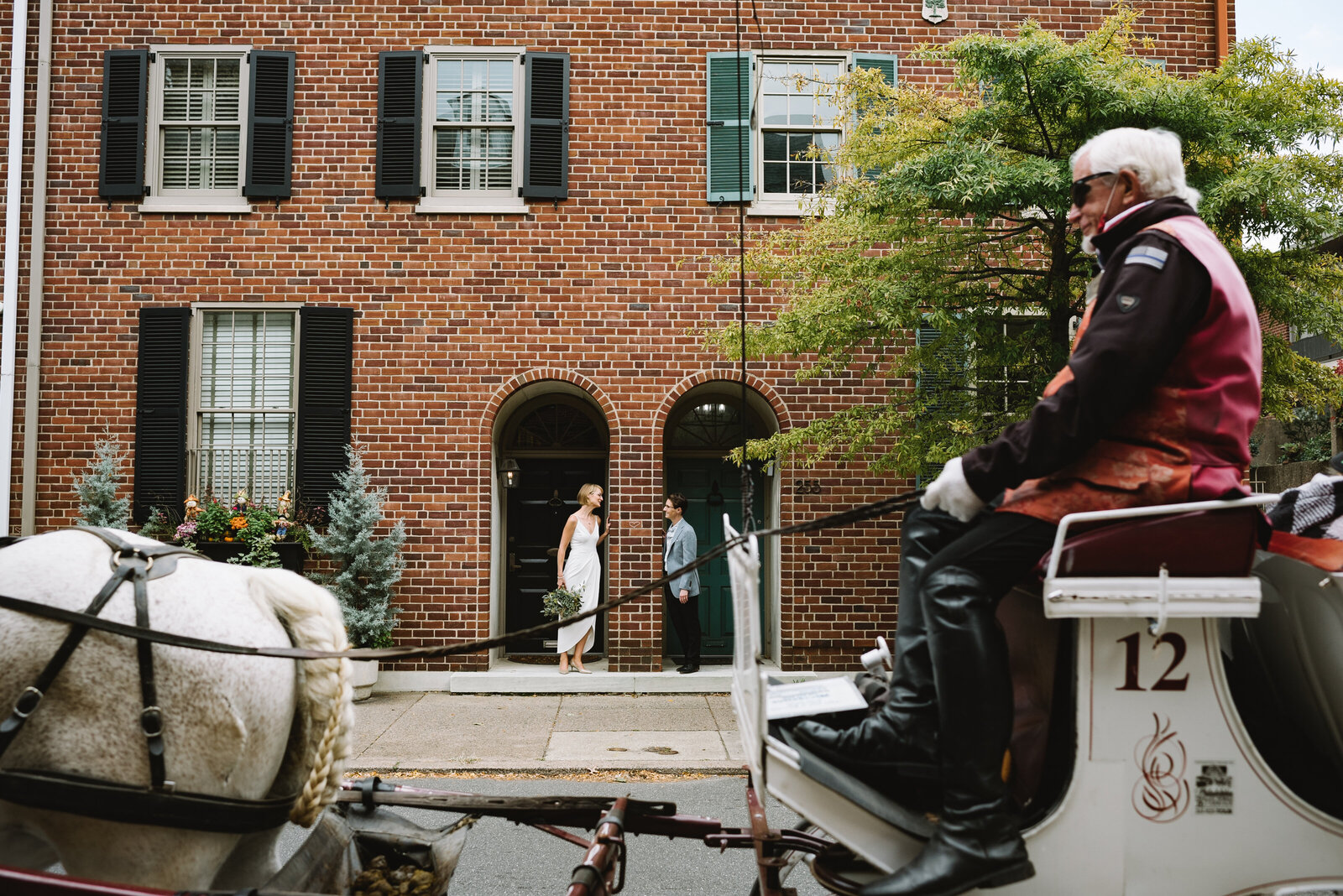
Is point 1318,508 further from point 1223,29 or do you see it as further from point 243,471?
point 1223,29

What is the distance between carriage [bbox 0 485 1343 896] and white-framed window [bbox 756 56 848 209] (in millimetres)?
7907

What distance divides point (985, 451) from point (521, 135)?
847 cm

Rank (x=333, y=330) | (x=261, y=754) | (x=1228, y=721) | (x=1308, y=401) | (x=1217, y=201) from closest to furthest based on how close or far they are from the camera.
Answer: (x=1228, y=721) < (x=261, y=754) < (x=1217, y=201) < (x=1308, y=401) < (x=333, y=330)

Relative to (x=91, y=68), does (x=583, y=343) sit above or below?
below

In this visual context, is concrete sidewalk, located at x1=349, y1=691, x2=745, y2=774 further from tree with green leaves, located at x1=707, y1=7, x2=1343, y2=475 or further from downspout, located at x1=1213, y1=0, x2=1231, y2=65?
downspout, located at x1=1213, y1=0, x2=1231, y2=65

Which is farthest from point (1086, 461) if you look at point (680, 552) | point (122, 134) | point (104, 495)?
point (122, 134)

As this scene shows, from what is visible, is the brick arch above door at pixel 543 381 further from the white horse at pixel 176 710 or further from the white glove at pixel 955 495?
the white glove at pixel 955 495

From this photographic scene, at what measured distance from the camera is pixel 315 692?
245 centimetres

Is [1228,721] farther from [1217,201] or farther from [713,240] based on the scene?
[713,240]

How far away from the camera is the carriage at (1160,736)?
2.04 m

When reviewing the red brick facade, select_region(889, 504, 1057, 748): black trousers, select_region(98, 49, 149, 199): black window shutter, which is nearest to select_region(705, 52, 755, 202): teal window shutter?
the red brick facade

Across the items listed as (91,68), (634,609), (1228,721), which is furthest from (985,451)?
(91,68)

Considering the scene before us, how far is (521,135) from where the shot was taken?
379 inches

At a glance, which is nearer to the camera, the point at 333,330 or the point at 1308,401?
the point at 1308,401
